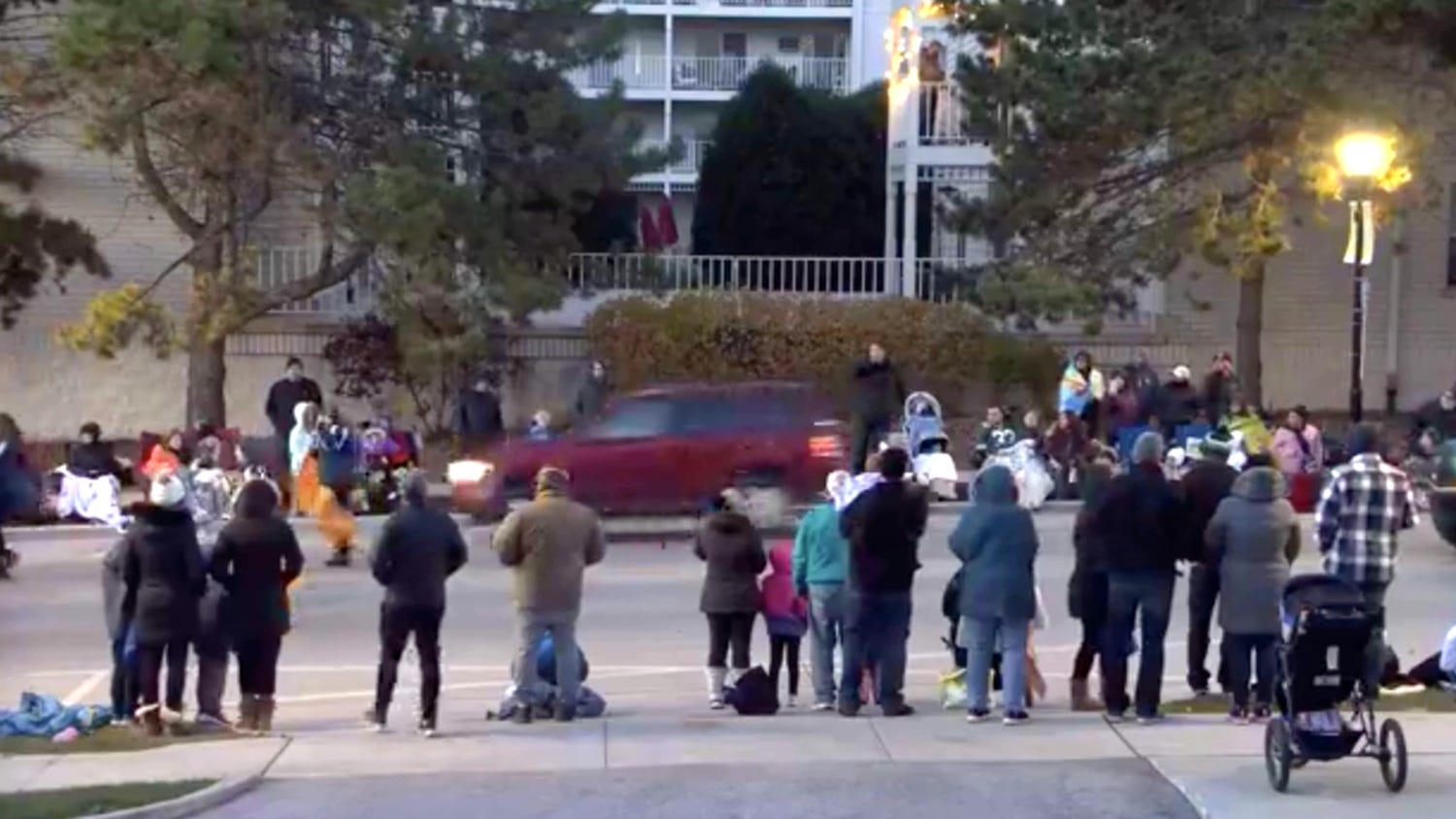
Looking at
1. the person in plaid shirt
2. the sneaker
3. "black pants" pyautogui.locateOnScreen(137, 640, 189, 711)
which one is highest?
the person in plaid shirt

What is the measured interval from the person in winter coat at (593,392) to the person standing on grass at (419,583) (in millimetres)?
14400

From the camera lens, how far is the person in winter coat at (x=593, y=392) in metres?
29.9

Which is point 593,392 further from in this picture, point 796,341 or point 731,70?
point 731,70

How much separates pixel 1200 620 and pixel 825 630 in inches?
95.5

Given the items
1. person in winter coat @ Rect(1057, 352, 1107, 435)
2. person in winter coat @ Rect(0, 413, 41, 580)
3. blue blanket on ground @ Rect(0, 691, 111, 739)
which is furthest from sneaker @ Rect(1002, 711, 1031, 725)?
person in winter coat @ Rect(1057, 352, 1107, 435)

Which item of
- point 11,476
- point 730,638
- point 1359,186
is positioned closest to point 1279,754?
point 730,638

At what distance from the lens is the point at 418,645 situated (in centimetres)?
1459

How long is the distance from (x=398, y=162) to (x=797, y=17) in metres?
31.9

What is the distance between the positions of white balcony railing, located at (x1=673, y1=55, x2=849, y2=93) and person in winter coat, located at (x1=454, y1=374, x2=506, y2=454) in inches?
1162

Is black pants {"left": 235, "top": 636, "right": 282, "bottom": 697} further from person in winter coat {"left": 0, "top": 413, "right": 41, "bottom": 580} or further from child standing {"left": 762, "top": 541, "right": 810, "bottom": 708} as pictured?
person in winter coat {"left": 0, "top": 413, "right": 41, "bottom": 580}

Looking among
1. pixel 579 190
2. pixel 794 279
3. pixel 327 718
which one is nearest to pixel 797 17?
pixel 794 279

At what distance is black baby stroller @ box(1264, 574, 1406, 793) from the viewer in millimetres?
12055

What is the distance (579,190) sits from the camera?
31000 millimetres

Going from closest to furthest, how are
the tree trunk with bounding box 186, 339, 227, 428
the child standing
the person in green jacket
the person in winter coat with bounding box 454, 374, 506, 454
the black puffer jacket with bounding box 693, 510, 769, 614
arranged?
the person in green jacket → the black puffer jacket with bounding box 693, 510, 769, 614 → the child standing → the person in winter coat with bounding box 454, 374, 506, 454 → the tree trunk with bounding box 186, 339, 227, 428
